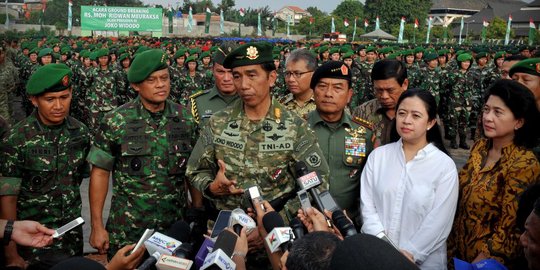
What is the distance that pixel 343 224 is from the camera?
2209 millimetres

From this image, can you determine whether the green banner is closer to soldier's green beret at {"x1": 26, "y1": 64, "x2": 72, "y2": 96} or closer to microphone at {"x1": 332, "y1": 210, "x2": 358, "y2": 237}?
soldier's green beret at {"x1": 26, "y1": 64, "x2": 72, "y2": 96}

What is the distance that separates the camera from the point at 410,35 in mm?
59094

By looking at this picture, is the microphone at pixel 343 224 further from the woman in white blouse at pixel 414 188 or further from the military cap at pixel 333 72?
the military cap at pixel 333 72

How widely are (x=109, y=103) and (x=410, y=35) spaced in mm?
52599

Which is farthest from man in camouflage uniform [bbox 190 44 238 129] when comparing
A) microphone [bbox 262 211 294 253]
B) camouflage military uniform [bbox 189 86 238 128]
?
microphone [bbox 262 211 294 253]

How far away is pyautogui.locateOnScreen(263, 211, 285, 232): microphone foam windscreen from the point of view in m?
2.25

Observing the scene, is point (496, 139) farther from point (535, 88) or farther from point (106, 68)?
point (106, 68)

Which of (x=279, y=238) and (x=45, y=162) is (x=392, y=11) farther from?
(x=279, y=238)

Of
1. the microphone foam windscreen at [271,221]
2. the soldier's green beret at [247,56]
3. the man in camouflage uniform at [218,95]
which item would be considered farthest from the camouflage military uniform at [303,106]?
the microphone foam windscreen at [271,221]

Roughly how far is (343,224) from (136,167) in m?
1.60

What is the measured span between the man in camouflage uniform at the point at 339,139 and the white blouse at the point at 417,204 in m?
0.36

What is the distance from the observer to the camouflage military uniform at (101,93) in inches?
440

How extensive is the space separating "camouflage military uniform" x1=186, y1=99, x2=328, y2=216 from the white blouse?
1.32 ft

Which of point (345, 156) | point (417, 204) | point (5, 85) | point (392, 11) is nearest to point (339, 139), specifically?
point (345, 156)
